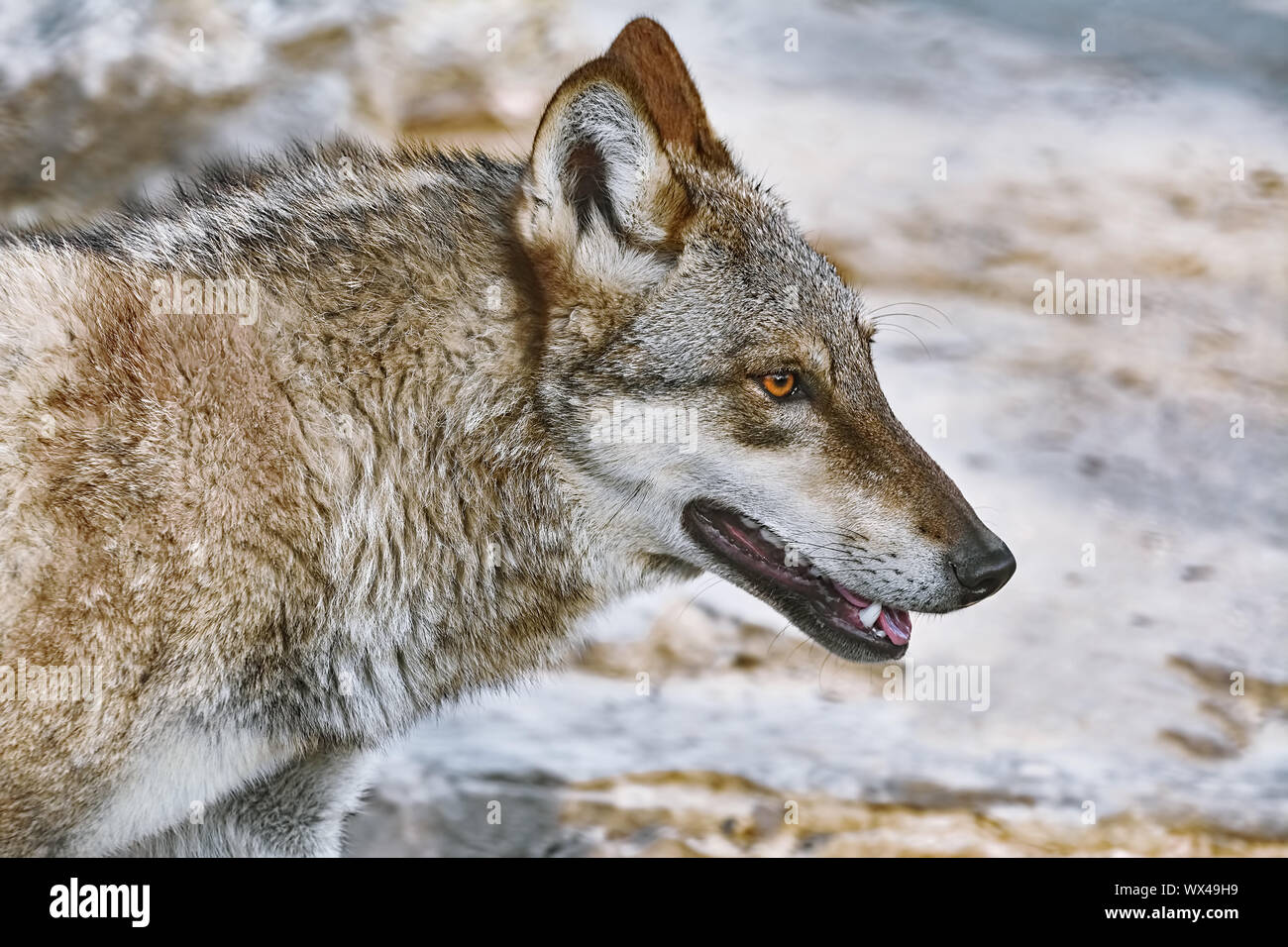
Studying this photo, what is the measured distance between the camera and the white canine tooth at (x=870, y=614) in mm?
3791

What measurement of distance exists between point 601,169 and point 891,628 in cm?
179

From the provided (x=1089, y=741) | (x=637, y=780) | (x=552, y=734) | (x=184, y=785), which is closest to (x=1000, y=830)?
(x=1089, y=741)

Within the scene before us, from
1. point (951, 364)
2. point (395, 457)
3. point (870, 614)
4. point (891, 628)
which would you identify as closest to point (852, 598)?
point (870, 614)

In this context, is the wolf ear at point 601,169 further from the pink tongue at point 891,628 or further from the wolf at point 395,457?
the pink tongue at point 891,628

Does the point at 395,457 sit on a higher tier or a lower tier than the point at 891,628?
higher

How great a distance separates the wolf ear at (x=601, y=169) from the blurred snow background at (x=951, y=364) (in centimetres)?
296

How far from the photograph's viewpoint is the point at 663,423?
3588mm

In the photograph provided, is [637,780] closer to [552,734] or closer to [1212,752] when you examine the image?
[552,734]

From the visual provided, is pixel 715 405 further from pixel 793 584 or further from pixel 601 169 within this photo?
pixel 601 169

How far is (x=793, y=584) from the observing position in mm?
3725

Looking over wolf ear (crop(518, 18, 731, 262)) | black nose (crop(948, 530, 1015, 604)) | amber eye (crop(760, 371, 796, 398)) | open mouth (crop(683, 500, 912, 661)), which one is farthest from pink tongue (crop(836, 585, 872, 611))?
wolf ear (crop(518, 18, 731, 262))

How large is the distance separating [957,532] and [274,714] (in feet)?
→ 7.20

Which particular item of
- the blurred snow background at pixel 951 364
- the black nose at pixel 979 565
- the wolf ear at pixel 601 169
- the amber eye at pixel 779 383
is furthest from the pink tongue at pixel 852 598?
the blurred snow background at pixel 951 364

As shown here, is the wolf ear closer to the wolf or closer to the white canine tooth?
the wolf
